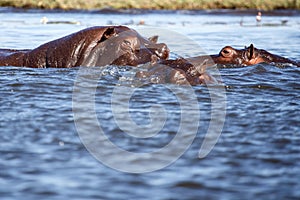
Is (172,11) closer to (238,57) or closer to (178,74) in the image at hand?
(238,57)

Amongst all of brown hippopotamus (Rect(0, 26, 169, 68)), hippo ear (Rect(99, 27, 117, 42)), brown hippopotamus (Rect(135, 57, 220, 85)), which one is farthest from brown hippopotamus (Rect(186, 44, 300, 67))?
brown hippopotamus (Rect(135, 57, 220, 85))

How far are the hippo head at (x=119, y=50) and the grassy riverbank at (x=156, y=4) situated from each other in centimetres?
2415

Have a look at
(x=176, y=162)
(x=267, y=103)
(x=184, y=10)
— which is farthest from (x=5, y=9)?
(x=176, y=162)

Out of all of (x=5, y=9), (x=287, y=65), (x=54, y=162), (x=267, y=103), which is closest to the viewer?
(x=54, y=162)

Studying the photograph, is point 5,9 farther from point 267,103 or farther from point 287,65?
point 267,103

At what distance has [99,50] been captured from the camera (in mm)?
8438

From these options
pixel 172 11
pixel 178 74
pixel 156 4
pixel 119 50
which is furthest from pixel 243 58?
pixel 156 4

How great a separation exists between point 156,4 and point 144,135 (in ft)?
94.5

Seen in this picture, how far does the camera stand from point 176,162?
14.7 feet

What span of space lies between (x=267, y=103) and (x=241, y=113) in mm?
661

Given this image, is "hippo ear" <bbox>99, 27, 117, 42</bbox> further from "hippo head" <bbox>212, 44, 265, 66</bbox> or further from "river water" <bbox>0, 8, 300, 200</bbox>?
"hippo head" <bbox>212, 44, 265, 66</bbox>

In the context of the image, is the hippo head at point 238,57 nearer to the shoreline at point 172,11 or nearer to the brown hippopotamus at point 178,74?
the brown hippopotamus at point 178,74

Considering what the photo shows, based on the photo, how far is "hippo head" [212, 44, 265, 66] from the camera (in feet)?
30.5

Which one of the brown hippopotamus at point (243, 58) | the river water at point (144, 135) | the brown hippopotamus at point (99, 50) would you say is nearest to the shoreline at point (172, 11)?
the brown hippopotamus at point (243, 58)
